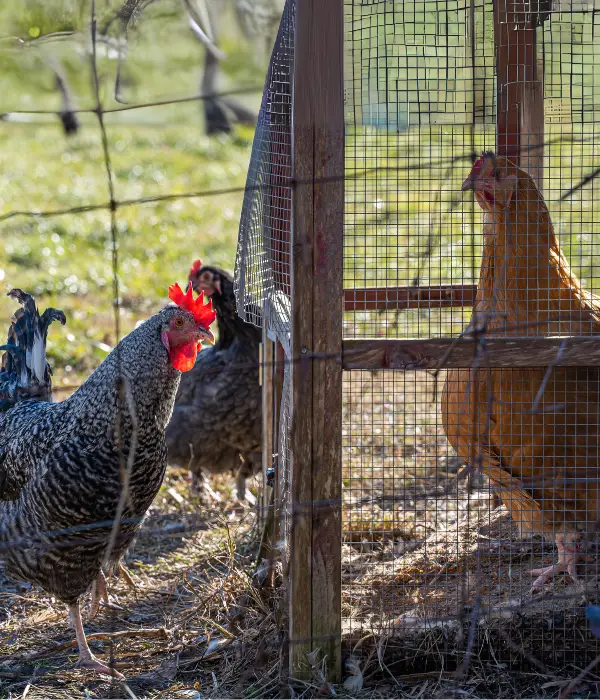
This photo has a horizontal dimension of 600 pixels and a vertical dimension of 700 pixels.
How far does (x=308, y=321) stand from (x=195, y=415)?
263 cm

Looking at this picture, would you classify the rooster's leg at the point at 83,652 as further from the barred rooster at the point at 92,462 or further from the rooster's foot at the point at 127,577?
the rooster's foot at the point at 127,577

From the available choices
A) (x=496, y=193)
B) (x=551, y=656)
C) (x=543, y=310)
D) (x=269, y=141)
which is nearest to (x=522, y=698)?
(x=551, y=656)

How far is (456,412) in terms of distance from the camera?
339cm

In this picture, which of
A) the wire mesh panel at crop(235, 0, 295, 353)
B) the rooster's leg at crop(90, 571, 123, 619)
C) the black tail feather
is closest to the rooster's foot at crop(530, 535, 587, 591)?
the wire mesh panel at crop(235, 0, 295, 353)

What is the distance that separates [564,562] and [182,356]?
183 centimetres

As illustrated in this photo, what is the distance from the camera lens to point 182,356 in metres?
3.29

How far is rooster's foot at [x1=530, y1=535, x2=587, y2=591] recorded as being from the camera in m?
3.43

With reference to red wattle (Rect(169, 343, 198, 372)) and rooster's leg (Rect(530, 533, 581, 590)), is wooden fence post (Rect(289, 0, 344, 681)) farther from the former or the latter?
rooster's leg (Rect(530, 533, 581, 590))

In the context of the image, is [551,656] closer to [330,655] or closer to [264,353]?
[330,655]

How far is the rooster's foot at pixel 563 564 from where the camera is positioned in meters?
3.43

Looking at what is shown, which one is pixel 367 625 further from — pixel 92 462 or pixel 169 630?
pixel 92 462

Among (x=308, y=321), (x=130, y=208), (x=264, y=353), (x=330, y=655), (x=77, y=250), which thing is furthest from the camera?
(x=130, y=208)

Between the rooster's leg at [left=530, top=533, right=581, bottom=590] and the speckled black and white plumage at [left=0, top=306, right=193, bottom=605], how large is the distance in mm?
1645

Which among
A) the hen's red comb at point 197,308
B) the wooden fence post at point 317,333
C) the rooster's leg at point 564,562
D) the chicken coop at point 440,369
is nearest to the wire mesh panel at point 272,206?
the chicken coop at point 440,369
